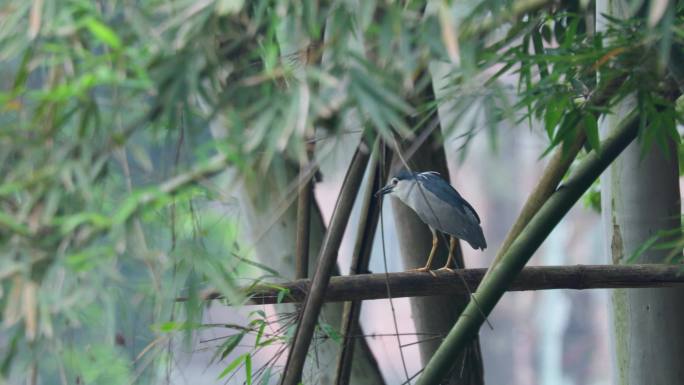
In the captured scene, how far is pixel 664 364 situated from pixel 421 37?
1.04m

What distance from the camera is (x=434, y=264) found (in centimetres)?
225

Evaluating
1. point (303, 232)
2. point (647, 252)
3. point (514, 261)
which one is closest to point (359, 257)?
point (303, 232)

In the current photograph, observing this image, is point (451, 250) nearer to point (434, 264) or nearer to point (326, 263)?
point (434, 264)

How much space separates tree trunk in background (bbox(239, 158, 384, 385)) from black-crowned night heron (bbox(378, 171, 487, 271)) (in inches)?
8.3

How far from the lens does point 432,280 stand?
176cm

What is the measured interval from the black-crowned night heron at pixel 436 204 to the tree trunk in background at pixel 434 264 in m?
0.03

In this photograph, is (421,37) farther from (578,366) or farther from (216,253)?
(578,366)

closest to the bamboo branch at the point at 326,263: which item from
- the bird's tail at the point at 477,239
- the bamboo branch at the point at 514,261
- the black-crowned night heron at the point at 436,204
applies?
the bamboo branch at the point at 514,261

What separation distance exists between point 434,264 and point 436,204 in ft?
0.45

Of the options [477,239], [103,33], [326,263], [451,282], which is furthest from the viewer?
[477,239]

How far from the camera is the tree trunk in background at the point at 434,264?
6.98 feet

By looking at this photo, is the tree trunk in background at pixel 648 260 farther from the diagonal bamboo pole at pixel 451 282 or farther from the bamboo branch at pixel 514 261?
the bamboo branch at pixel 514 261

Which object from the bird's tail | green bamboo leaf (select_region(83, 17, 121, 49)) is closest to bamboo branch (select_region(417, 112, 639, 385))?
the bird's tail

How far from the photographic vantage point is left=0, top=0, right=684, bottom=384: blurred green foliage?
1.13 m
